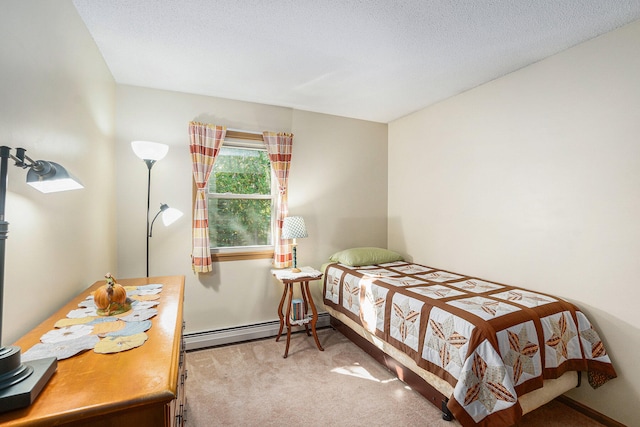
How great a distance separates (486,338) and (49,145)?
8.26ft

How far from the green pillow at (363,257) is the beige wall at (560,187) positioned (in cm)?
53

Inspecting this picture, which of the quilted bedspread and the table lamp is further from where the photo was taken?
the table lamp

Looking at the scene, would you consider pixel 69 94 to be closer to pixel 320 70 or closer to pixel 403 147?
pixel 320 70

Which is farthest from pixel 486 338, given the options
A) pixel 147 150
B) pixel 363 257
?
pixel 147 150

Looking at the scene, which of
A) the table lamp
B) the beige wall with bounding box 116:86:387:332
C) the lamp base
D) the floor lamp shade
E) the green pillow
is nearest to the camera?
the lamp base

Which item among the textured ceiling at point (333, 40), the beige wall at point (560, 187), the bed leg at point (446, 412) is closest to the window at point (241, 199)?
the textured ceiling at point (333, 40)

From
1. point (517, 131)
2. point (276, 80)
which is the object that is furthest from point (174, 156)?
point (517, 131)

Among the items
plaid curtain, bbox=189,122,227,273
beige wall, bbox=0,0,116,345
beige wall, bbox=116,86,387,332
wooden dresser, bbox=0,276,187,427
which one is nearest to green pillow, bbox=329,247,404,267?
beige wall, bbox=116,86,387,332

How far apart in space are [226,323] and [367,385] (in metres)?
1.58

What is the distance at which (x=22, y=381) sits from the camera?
775 millimetres

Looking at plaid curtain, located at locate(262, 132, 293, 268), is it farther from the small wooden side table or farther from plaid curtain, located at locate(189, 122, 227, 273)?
plaid curtain, located at locate(189, 122, 227, 273)

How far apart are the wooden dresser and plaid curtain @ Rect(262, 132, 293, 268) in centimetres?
217

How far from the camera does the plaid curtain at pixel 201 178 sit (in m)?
2.93

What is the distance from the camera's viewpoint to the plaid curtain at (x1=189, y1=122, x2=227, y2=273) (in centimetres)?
293
